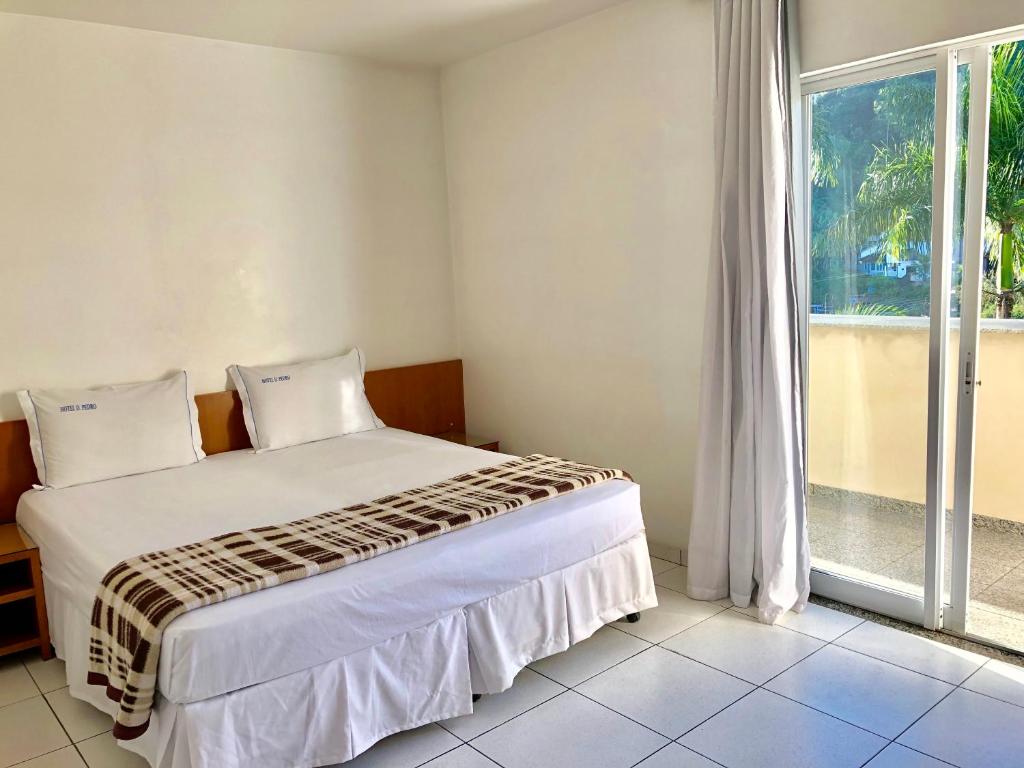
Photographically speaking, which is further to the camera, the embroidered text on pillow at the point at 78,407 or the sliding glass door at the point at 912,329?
the embroidered text on pillow at the point at 78,407

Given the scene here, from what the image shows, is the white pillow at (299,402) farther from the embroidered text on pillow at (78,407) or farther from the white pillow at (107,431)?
the embroidered text on pillow at (78,407)

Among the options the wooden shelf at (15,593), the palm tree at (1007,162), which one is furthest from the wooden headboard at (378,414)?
the palm tree at (1007,162)

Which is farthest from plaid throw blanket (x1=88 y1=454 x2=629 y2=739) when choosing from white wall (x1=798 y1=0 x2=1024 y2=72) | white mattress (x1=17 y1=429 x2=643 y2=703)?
white wall (x1=798 y1=0 x2=1024 y2=72)

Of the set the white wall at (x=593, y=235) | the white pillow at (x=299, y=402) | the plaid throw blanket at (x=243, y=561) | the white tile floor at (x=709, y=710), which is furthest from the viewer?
the white pillow at (x=299, y=402)

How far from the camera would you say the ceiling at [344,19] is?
341 centimetres

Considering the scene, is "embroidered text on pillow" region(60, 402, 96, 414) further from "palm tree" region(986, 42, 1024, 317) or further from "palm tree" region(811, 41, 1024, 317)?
"palm tree" region(986, 42, 1024, 317)

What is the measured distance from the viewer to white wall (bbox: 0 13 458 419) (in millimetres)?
3506

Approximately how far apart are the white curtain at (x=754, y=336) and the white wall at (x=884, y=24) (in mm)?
114

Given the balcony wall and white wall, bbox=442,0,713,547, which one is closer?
the balcony wall

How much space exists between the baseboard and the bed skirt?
70cm

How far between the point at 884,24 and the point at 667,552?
2.33 metres

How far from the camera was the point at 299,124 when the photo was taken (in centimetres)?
423

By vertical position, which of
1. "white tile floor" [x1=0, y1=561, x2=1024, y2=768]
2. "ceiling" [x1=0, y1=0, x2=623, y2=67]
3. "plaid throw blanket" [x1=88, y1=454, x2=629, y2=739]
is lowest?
"white tile floor" [x1=0, y1=561, x2=1024, y2=768]

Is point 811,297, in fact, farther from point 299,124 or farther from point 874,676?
point 299,124
